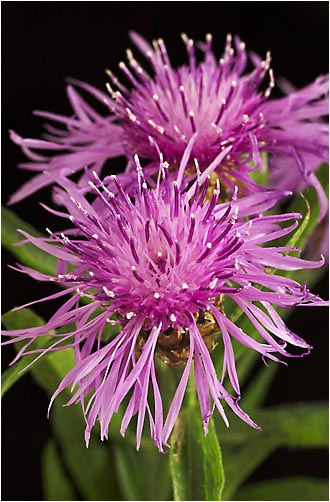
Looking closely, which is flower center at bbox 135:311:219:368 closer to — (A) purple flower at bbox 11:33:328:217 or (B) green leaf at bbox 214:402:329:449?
(A) purple flower at bbox 11:33:328:217

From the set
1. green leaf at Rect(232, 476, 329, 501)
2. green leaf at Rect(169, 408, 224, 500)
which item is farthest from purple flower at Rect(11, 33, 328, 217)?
green leaf at Rect(232, 476, 329, 501)

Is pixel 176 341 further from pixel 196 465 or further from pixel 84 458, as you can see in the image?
pixel 84 458

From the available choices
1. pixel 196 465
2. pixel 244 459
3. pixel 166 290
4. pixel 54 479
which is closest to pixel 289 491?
pixel 244 459

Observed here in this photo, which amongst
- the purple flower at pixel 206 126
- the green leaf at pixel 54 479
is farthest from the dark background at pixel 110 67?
the purple flower at pixel 206 126

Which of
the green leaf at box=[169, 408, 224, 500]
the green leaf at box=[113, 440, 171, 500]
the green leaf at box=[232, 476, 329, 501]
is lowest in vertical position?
the green leaf at box=[232, 476, 329, 501]

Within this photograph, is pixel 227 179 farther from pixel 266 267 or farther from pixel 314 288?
pixel 314 288

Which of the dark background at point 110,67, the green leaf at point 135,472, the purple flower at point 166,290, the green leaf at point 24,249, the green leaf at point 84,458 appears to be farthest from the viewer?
the dark background at point 110,67

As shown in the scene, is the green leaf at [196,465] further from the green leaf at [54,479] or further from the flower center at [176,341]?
the green leaf at [54,479]
